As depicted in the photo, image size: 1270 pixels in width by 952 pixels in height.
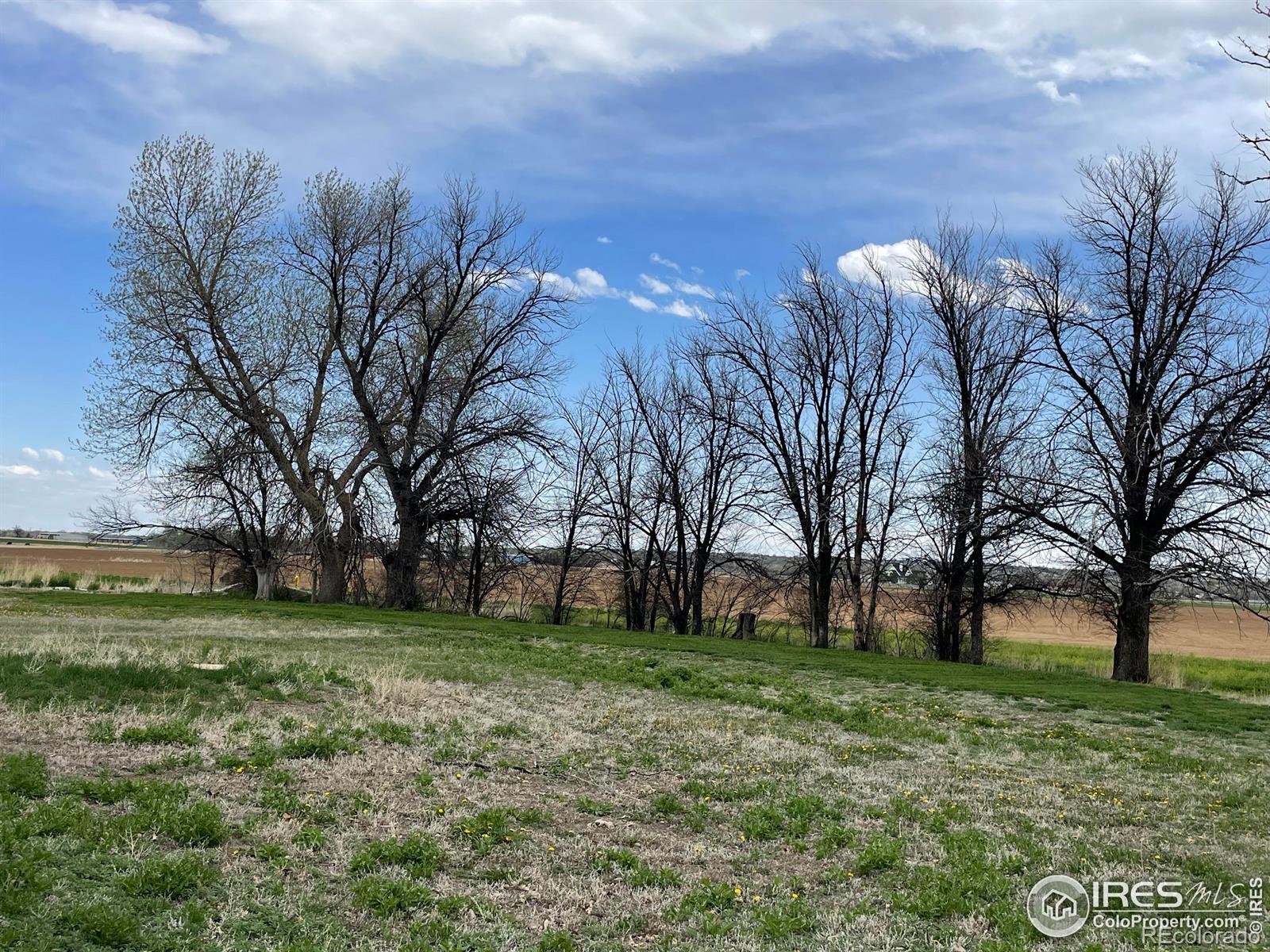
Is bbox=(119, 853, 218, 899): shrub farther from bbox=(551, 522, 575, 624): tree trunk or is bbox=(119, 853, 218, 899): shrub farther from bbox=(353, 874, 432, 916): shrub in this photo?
bbox=(551, 522, 575, 624): tree trunk

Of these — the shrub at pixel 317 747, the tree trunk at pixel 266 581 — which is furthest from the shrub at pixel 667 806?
the tree trunk at pixel 266 581

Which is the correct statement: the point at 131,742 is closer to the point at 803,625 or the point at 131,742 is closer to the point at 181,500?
the point at 181,500

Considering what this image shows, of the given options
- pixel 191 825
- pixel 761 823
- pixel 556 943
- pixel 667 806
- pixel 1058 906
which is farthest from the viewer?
pixel 667 806

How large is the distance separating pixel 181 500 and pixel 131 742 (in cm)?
2582

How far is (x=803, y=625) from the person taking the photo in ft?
114

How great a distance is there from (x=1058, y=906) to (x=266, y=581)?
29.5 meters

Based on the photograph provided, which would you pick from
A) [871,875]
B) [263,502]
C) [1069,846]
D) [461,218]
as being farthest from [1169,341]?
[263,502]

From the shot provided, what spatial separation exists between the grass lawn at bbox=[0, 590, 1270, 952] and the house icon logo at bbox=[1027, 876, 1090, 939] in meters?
0.12

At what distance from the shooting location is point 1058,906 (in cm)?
578

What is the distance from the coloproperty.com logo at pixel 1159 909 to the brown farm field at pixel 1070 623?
1839 cm

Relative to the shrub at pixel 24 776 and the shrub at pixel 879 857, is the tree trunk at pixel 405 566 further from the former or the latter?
the shrub at pixel 879 857

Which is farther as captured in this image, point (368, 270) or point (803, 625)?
point (803, 625)

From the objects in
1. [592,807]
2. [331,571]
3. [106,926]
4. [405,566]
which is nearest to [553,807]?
[592,807]

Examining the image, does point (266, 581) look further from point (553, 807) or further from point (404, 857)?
point (404, 857)
